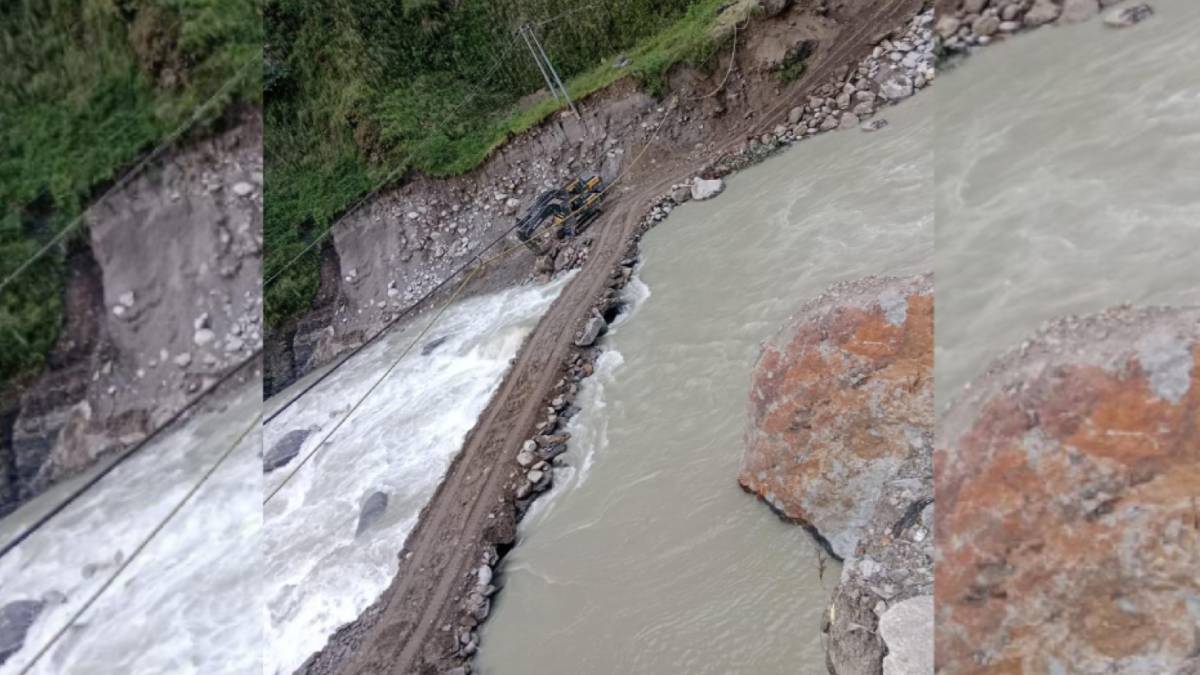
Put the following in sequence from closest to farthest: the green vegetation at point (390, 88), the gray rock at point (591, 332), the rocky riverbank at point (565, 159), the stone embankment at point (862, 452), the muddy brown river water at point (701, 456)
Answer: the stone embankment at point (862, 452)
the muddy brown river water at point (701, 456)
the gray rock at point (591, 332)
the rocky riverbank at point (565, 159)
the green vegetation at point (390, 88)

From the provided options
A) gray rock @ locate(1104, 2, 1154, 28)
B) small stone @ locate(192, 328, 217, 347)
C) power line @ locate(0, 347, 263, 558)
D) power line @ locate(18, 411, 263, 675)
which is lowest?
power line @ locate(18, 411, 263, 675)

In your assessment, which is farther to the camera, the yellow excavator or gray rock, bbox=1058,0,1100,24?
the yellow excavator

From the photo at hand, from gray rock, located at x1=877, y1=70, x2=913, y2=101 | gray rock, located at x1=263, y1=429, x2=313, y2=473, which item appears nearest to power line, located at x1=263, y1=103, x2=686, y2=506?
gray rock, located at x1=263, y1=429, x2=313, y2=473

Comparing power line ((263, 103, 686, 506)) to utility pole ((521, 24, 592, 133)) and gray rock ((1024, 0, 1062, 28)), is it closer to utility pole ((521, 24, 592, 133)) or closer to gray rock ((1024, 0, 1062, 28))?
utility pole ((521, 24, 592, 133))

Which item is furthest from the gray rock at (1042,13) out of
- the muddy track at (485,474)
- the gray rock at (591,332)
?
the gray rock at (591,332)

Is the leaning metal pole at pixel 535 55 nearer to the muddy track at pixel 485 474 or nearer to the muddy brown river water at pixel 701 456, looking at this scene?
the muddy track at pixel 485 474

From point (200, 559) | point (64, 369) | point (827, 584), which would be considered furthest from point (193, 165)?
point (827, 584)

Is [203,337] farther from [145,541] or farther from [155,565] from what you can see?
[155,565]
